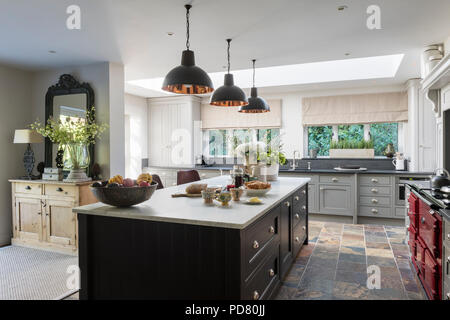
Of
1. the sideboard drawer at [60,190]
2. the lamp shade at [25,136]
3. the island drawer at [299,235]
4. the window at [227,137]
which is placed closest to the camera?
the island drawer at [299,235]

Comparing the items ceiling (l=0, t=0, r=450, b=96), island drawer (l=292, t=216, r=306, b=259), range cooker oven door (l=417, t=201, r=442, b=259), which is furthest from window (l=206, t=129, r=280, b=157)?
range cooker oven door (l=417, t=201, r=442, b=259)

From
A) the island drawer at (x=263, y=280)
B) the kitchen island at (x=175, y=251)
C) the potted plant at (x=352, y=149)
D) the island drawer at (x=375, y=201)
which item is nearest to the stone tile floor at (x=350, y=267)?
the island drawer at (x=263, y=280)

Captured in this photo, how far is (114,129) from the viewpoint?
14.0 feet

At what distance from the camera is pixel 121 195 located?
2.02 meters

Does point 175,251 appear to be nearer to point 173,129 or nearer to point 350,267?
point 350,267

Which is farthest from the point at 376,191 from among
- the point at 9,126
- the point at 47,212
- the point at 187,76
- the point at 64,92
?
the point at 9,126

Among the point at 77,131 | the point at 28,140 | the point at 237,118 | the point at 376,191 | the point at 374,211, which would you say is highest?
the point at 237,118

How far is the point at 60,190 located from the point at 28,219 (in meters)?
0.75

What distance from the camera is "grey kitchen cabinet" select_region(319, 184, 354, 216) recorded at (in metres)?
5.22

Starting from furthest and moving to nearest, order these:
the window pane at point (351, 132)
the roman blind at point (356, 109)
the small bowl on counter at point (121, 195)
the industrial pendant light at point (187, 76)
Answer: the window pane at point (351, 132), the roman blind at point (356, 109), the industrial pendant light at point (187, 76), the small bowl on counter at point (121, 195)

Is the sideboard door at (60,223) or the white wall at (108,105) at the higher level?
the white wall at (108,105)

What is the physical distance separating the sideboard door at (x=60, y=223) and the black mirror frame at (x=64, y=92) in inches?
24.0

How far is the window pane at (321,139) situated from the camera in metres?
6.17

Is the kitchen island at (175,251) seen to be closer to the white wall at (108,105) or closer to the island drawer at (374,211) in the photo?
the white wall at (108,105)
